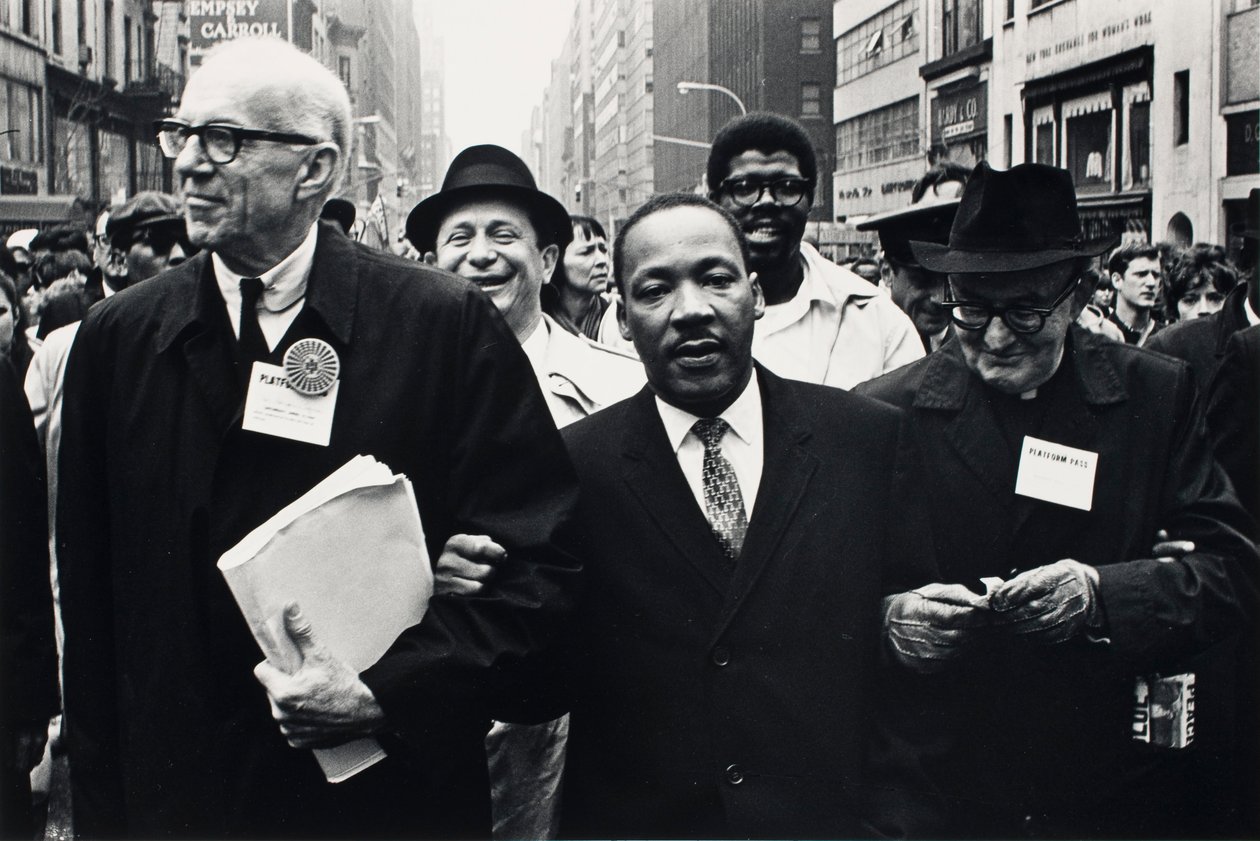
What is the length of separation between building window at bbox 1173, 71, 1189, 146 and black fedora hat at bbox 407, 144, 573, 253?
23191 mm

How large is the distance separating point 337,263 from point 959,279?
1513 millimetres

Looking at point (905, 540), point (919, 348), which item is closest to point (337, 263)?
point (905, 540)

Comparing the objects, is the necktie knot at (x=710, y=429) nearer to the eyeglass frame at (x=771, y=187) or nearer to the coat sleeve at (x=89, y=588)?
the coat sleeve at (x=89, y=588)

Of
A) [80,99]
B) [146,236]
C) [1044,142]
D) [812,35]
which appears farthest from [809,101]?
[146,236]

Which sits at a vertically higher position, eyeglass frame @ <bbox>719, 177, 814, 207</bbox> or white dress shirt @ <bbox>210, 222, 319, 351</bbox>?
eyeglass frame @ <bbox>719, 177, 814, 207</bbox>

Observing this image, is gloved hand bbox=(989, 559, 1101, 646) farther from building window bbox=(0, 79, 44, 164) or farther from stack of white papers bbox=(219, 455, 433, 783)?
building window bbox=(0, 79, 44, 164)

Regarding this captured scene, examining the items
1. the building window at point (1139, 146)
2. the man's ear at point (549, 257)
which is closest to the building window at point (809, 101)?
the building window at point (1139, 146)

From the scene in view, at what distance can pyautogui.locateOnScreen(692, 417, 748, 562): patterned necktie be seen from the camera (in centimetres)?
298

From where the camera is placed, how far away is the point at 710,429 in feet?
10.1

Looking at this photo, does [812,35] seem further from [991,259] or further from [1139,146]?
[991,259]

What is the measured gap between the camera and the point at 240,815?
2.76m

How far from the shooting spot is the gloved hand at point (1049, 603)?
3047 mm

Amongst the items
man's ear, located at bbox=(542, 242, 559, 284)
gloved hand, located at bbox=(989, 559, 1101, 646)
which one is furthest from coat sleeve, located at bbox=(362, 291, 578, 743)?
man's ear, located at bbox=(542, 242, 559, 284)

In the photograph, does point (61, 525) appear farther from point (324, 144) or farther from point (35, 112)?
point (35, 112)
